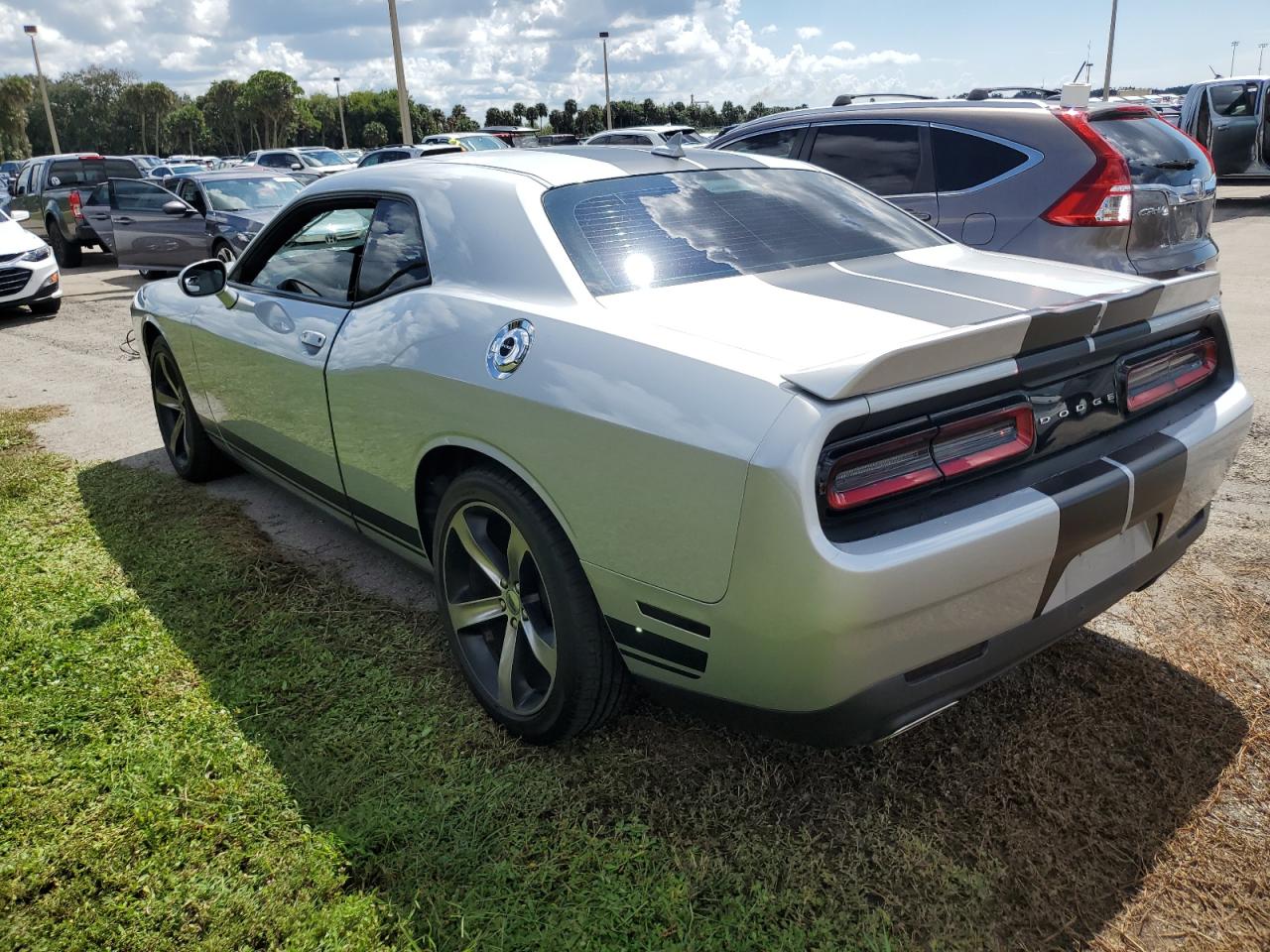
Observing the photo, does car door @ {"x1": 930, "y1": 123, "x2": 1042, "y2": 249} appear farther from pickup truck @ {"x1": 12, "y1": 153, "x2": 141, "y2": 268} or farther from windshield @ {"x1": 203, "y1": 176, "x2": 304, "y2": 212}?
pickup truck @ {"x1": 12, "y1": 153, "x2": 141, "y2": 268}

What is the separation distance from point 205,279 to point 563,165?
193cm

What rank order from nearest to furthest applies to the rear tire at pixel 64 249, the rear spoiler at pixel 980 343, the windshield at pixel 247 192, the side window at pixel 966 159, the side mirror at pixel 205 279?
the rear spoiler at pixel 980 343 → the side mirror at pixel 205 279 → the side window at pixel 966 159 → the windshield at pixel 247 192 → the rear tire at pixel 64 249

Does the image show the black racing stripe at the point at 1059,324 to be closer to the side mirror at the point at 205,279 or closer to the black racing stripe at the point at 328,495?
the black racing stripe at the point at 328,495

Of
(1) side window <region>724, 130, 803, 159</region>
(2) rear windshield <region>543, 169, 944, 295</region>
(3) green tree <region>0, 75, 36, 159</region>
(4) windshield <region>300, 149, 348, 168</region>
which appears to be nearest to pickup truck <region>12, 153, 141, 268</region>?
(4) windshield <region>300, 149, 348, 168</region>

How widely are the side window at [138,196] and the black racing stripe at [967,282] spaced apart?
12167 mm

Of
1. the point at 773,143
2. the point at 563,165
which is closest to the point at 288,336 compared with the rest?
the point at 563,165

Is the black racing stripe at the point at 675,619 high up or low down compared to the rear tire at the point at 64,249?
up

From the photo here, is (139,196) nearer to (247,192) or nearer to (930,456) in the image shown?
(247,192)

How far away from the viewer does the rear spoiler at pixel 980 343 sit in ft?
6.19

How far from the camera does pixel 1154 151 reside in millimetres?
5414

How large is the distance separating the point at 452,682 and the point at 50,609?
66.4 inches

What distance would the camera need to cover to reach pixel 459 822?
8.02 feet

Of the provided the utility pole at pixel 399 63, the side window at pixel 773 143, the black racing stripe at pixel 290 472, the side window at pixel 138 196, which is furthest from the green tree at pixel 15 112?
the black racing stripe at pixel 290 472

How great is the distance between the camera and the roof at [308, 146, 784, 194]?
9.69 feet
